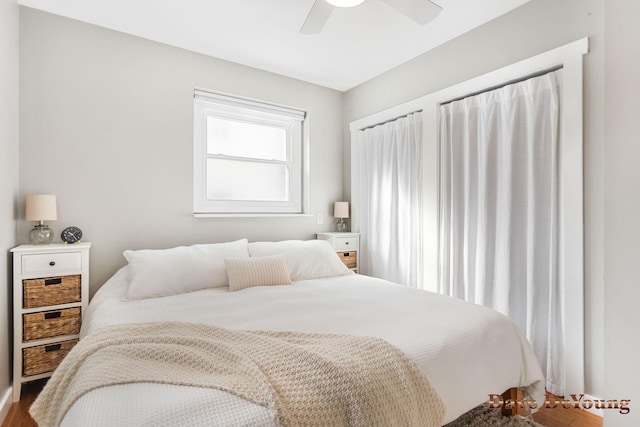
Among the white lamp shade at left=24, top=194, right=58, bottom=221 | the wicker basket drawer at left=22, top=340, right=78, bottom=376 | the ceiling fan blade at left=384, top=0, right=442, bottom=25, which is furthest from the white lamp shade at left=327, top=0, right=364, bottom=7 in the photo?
the wicker basket drawer at left=22, top=340, right=78, bottom=376

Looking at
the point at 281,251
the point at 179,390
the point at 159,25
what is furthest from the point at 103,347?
the point at 159,25

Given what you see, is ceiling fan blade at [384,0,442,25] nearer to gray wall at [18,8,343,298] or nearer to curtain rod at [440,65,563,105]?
curtain rod at [440,65,563,105]

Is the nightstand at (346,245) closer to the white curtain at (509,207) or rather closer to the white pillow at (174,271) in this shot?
the white curtain at (509,207)

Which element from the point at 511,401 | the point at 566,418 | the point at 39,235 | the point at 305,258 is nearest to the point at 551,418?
the point at 566,418

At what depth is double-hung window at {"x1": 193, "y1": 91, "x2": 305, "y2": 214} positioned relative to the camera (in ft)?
9.53

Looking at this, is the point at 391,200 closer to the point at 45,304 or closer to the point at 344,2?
the point at 344,2

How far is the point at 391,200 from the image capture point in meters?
3.15

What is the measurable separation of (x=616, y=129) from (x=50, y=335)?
3.48m

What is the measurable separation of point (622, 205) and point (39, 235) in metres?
3.44

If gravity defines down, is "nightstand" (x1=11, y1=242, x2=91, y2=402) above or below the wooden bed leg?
above

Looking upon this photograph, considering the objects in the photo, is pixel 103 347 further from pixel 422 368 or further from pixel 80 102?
pixel 80 102

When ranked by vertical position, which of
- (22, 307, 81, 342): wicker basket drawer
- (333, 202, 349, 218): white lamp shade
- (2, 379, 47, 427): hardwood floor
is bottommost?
(2, 379, 47, 427): hardwood floor

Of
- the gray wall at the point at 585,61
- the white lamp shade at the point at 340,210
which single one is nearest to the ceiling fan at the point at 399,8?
the gray wall at the point at 585,61

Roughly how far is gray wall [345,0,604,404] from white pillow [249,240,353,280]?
5.36 feet
